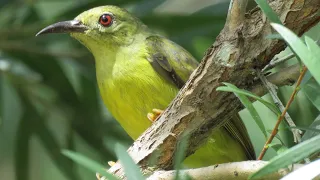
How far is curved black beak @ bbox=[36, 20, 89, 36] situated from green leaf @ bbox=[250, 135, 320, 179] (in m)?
2.38

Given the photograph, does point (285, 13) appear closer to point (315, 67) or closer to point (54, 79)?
point (315, 67)

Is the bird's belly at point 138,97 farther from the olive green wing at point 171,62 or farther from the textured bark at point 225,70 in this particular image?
the textured bark at point 225,70

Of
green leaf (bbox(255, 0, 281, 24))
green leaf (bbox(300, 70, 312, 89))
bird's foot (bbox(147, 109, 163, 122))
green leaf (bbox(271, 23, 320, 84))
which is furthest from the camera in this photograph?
bird's foot (bbox(147, 109, 163, 122))

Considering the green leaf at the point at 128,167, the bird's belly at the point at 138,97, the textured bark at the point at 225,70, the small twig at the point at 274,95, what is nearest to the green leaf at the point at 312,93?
the small twig at the point at 274,95

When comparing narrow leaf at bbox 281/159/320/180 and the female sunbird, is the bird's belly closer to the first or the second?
the female sunbird

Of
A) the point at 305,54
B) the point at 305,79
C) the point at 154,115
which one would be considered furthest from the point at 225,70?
the point at 154,115

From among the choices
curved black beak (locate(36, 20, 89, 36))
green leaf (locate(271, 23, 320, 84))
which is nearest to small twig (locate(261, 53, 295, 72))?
green leaf (locate(271, 23, 320, 84))

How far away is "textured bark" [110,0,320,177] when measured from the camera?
2.41m

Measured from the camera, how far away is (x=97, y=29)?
4.15 metres

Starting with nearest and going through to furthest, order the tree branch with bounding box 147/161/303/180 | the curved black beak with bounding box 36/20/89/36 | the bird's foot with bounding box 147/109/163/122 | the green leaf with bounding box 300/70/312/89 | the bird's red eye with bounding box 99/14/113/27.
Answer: the green leaf with bounding box 300/70/312/89 → the tree branch with bounding box 147/161/303/180 → the bird's foot with bounding box 147/109/163/122 → the curved black beak with bounding box 36/20/89/36 → the bird's red eye with bounding box 99/14/113/27

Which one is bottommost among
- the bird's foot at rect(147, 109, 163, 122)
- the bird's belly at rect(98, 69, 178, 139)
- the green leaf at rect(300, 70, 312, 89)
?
the green leaf at rect(300, 70, 312, 89)

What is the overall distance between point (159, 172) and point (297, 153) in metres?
0.86

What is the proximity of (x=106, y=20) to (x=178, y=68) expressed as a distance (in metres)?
0.66

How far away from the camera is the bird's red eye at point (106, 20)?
4191 millimetres
